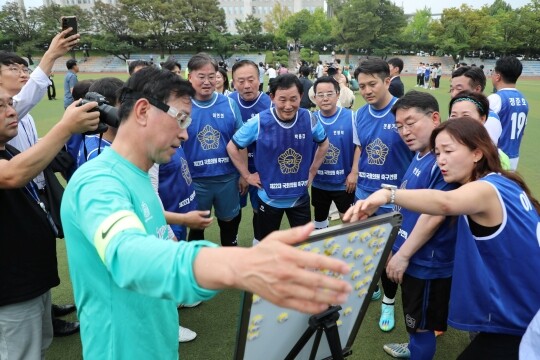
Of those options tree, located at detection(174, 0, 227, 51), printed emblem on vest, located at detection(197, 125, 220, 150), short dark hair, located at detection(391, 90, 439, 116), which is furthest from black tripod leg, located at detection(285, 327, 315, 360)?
tree, located at detection(174, 0, 227, 51)

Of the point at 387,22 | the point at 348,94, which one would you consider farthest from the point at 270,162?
the point at 387,22

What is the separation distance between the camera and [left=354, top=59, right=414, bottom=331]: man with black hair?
3775mm

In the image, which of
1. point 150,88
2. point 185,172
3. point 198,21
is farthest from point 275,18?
point 150,88

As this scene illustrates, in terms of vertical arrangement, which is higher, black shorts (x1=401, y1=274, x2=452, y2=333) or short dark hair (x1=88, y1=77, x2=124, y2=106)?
short dark hair (x1=88, y1=77, x2=124, y2=106)

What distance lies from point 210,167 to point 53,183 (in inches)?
68.1

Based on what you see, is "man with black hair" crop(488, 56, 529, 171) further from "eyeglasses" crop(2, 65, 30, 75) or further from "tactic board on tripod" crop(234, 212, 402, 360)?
"eyeglasses" crop(2, 65, 30, 75)

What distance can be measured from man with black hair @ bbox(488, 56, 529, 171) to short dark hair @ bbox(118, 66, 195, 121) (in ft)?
16.7

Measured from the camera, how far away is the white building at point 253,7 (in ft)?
278

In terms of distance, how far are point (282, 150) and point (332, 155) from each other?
0.87m

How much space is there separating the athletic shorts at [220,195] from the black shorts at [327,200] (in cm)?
105

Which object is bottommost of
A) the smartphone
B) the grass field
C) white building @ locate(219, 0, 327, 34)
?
the grass field

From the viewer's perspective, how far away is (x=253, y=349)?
1.50m

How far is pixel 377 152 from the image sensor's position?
3852 mm

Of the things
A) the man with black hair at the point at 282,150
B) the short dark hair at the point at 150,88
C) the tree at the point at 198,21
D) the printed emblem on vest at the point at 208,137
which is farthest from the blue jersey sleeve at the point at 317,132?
the tree at the point at 198,21
